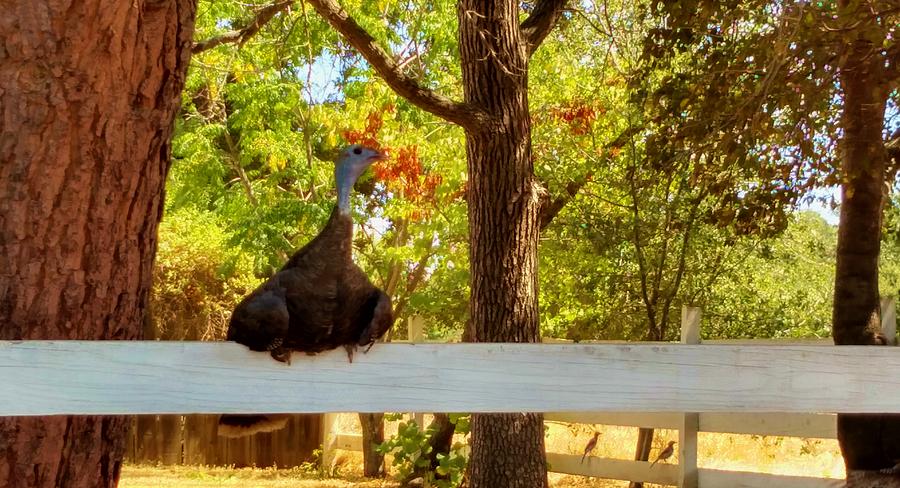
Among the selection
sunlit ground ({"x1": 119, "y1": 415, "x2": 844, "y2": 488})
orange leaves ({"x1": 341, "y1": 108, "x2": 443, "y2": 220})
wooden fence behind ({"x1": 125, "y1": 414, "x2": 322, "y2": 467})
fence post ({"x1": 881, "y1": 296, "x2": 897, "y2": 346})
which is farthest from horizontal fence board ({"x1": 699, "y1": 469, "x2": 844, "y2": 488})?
wooden fence behind ({"x1": 125, "y1": 414, "x2": 322, "y2": 467})

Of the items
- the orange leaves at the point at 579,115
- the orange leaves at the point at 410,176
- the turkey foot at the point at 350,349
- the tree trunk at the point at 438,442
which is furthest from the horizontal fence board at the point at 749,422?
the turkey foot at the point at 350,349

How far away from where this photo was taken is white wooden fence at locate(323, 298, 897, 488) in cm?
710

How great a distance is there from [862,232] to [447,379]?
4.09 metres

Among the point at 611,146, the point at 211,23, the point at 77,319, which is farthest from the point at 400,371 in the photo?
the point at 211,23

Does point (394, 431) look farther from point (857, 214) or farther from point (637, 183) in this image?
point (857, 214)

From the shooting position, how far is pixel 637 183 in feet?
30.4

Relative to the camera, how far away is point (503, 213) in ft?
22.5

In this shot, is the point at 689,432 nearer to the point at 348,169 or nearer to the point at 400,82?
the point at 400,82

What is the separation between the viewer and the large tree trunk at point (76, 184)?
267 centimetres

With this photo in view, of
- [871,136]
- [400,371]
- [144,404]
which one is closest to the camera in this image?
[144,404]

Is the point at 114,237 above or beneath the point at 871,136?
beneath

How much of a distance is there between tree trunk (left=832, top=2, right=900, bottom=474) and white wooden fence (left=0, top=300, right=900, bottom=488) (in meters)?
3.17

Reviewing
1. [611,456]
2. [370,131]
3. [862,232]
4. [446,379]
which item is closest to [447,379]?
[446,379]

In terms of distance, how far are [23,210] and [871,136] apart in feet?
14.1
